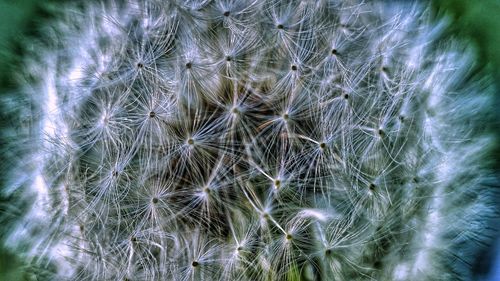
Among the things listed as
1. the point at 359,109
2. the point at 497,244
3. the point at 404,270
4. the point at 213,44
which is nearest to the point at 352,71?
the point at 359,109

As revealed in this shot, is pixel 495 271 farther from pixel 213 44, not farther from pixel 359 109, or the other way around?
pixel 213 44

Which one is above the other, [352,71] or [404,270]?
[352,71]

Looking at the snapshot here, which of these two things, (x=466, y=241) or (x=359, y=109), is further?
(x=466, y=241)

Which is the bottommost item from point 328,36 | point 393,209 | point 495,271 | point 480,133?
point 495,271

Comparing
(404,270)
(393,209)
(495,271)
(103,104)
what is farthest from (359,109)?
(495,271)

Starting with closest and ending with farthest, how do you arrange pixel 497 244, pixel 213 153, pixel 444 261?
1. pixel 213 153
2. pixel 444 261
3. pixel 497 244

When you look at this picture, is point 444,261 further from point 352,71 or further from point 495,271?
point 352,71

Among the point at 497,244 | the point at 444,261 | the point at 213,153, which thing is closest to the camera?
the point at 213,153
